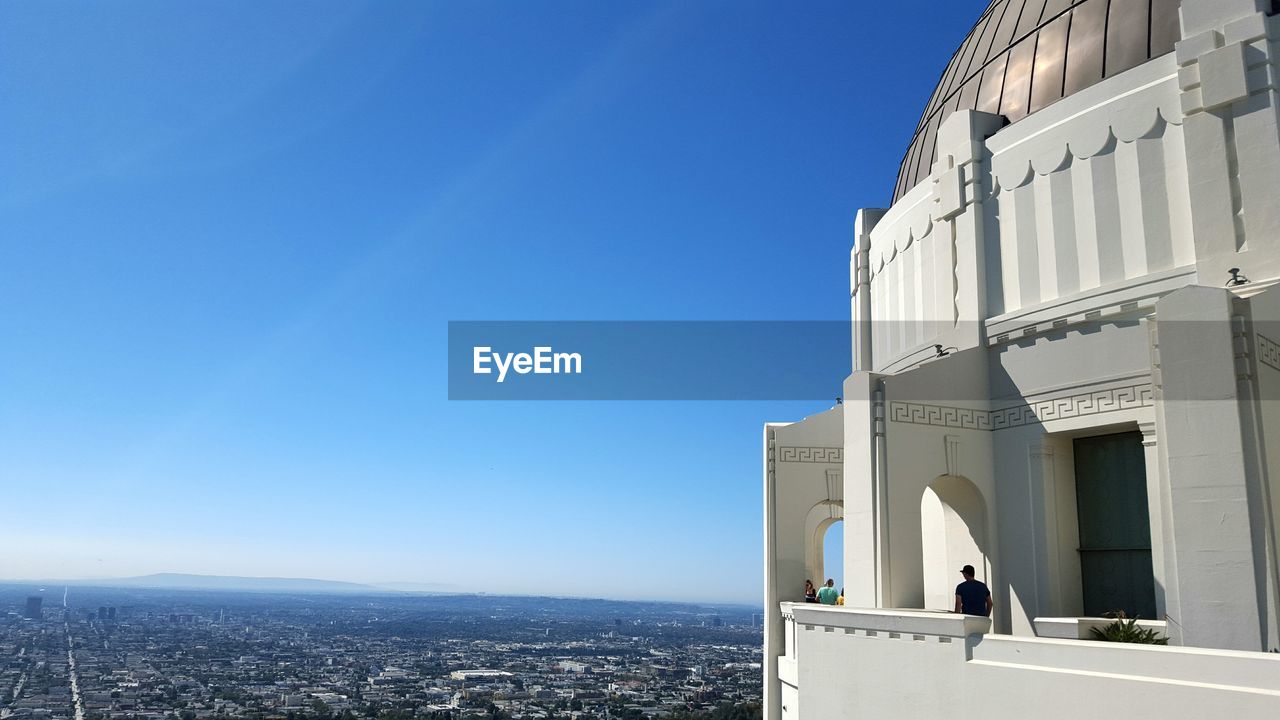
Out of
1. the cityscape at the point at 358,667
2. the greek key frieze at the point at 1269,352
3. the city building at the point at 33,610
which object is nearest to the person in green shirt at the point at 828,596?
the greek key frieze at the point at 1269,352

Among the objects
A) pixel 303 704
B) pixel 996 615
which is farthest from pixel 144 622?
pixel 996 615

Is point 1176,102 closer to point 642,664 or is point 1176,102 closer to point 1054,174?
point 1054,174

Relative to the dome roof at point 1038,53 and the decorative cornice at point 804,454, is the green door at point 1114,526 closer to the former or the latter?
the decorative cornice at point 804,454

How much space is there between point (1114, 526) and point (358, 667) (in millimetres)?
55982

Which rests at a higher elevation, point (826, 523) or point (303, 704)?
point (826, 523)

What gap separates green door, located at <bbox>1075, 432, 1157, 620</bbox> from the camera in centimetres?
1205

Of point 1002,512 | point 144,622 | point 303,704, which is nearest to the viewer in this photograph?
point 1002,512

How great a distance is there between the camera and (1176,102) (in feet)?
40.7

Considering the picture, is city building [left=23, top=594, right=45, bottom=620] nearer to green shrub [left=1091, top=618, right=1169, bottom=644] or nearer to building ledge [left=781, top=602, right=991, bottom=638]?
building ledge [left=781, top=602, right=991, bottom=638]

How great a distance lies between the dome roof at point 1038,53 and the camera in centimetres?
1341

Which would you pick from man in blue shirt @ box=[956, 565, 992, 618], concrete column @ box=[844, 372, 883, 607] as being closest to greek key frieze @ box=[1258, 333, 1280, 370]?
man in blue shirt @ box=[956, 565, 992, 618]

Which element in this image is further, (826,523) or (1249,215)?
(826,523)

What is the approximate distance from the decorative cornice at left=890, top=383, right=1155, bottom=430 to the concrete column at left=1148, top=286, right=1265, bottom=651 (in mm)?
2059

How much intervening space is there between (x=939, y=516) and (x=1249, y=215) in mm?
5304
